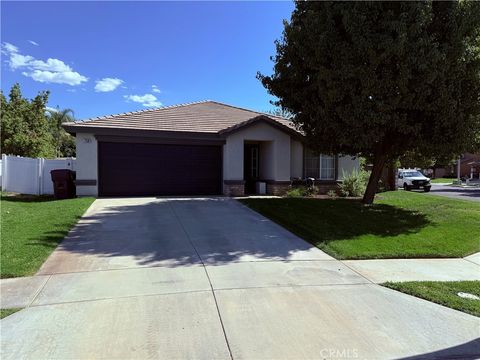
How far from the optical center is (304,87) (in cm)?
1320

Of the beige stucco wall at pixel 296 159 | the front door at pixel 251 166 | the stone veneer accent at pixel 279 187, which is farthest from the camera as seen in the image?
the front door at pixel 251 166

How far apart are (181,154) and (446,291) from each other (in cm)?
1348

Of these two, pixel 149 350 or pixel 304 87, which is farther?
pixel 304 87

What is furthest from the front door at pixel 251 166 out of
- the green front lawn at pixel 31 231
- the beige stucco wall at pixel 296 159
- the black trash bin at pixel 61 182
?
the green front lawn at pixel 31 231

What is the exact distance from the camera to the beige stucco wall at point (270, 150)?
17.6 metres

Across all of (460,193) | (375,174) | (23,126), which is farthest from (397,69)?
(23,126)

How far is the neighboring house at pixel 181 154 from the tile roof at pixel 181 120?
4 centimetres

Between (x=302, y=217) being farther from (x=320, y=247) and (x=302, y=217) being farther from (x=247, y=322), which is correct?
(x=247, y=322)

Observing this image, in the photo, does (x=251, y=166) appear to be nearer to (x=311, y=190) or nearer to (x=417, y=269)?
(x=311, y=190)

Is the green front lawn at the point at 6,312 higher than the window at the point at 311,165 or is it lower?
lower

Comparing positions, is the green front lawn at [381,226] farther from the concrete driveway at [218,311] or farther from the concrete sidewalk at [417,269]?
the concrete driveway at [218,311]

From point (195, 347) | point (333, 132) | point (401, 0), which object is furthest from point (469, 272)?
point (401, 0)

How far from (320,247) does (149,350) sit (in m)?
5.14

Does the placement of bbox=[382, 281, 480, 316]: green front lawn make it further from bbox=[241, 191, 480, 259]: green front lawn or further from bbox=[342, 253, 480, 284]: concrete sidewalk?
bbox=[241, 191, 480, 259]: green front lawn
